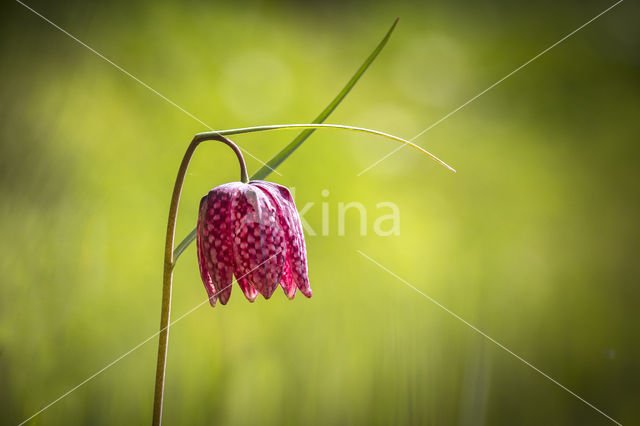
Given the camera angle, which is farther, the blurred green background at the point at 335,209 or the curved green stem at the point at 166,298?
the blurred green background at the point at 335,209

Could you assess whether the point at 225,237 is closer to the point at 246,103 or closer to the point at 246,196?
the point at 246,196

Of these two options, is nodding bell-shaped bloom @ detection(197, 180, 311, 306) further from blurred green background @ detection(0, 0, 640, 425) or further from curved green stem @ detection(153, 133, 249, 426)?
blurred green background @ detection(0, 0, 640, 425)

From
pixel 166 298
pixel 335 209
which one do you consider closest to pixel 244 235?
pixel 166 298

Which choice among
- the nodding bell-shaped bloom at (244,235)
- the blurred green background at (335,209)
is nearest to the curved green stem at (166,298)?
the nodding bell-shaped bloom at (244,235)

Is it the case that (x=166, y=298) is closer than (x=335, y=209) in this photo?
Yes

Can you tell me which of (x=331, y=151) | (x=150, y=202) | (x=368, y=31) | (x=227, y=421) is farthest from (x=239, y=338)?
(x=368, y=31)

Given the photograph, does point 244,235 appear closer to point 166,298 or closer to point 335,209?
point 166,298

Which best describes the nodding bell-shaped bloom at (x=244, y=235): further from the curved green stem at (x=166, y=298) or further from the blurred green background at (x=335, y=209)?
the blurred green background at (x=335, y=209)
